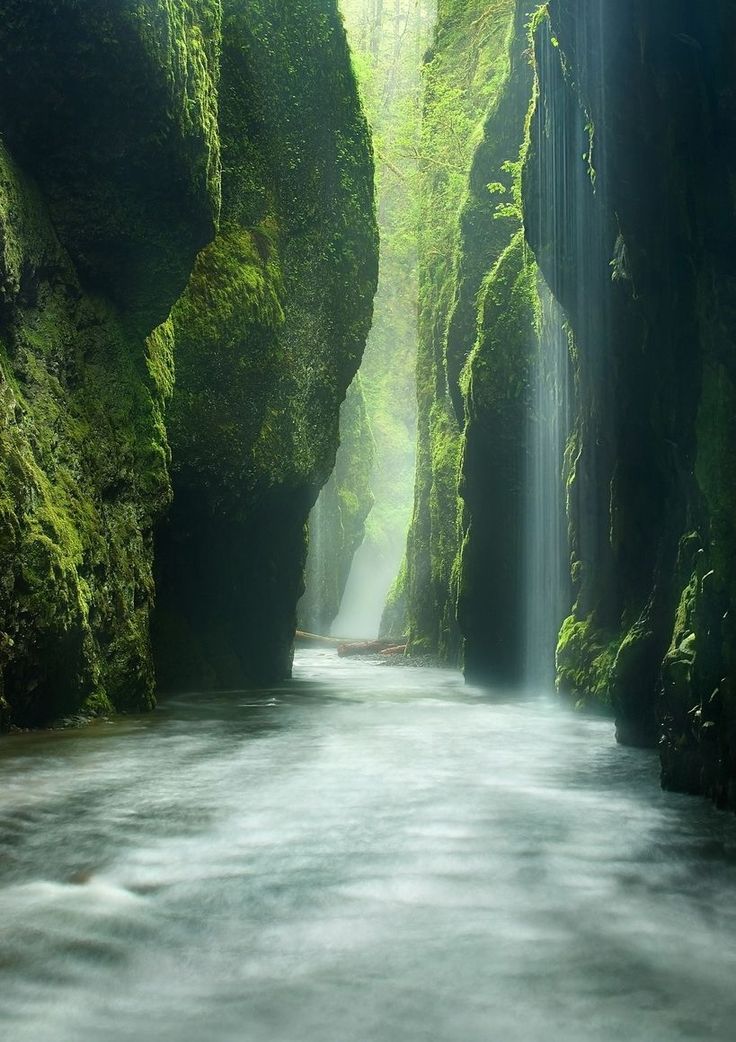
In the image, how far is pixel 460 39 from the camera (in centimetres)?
2059

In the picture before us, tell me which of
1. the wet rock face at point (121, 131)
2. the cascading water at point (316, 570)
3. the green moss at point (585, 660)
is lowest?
the green moss at point (585, 660)

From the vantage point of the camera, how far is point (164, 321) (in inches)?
460

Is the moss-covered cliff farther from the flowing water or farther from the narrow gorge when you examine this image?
the flowing water

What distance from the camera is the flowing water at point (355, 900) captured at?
278 centimetres

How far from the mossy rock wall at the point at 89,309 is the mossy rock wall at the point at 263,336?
1.57 m

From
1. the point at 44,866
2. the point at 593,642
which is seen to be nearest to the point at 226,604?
the point at 593,642

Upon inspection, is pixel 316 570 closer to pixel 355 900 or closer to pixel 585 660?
pixel 585 660

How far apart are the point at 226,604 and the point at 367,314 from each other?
4681mm

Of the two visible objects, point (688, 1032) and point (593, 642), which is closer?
point (688, 1032)

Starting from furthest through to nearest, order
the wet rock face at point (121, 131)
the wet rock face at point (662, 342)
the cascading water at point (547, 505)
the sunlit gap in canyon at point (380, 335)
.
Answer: the sunlit gap in canyon at point (380, 335) → the cascading water at point (547, 505) → the wet rock face at point (121, 131) → the wet rock face at point (662, 342)

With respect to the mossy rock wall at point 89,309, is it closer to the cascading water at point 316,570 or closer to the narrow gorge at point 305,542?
the narrow gorge at point 305,542

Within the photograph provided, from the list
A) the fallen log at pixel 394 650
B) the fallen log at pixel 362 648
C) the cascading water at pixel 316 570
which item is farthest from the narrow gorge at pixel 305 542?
the cascading water at pixel 316 570

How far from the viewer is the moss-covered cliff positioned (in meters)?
8.85

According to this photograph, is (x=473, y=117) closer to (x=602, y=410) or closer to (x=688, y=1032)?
(x=602, y=410)
